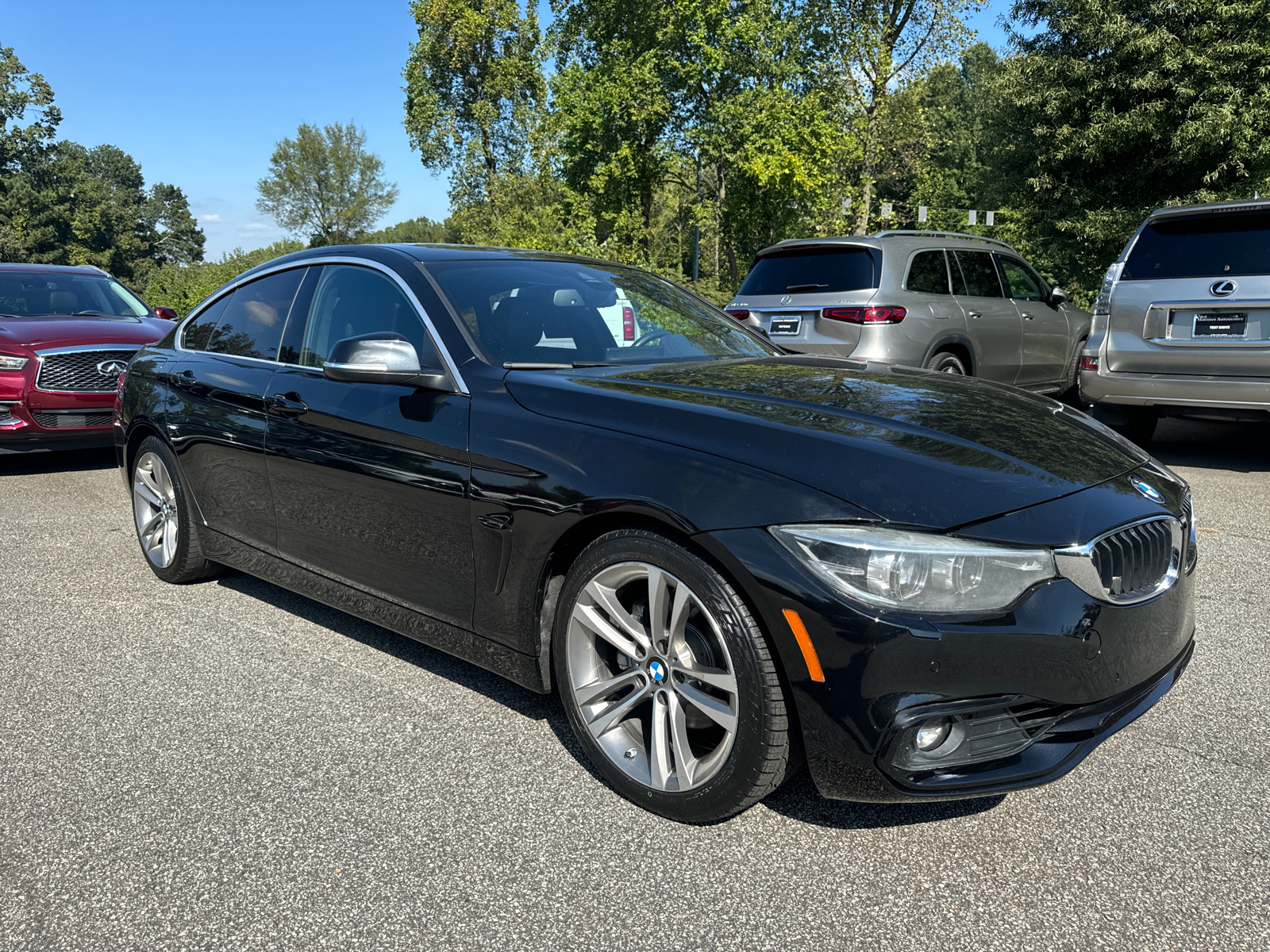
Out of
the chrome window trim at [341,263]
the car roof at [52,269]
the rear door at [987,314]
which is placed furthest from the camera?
the car roof at [52,269]

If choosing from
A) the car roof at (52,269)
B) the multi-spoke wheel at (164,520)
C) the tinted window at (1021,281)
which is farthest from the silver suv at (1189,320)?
the car roof at (52,269)

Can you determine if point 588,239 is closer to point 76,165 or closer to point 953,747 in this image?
point 953,747

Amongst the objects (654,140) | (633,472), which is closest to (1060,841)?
(633,472)

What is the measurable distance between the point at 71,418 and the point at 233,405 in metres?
4.78

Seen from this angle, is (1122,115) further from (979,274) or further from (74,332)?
(74,332)

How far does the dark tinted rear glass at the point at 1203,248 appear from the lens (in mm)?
6758

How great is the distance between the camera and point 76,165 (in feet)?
268

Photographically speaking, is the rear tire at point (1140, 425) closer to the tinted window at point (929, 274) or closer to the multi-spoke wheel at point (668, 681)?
the tinted window at point (929, 274)

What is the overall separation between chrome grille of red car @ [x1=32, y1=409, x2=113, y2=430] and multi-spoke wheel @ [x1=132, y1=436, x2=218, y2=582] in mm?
3424

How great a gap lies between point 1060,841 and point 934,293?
263 inches

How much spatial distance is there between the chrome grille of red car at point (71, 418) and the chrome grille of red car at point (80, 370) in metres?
0.19

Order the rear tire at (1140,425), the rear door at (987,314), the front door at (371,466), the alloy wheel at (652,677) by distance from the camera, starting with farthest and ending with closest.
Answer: the rear door at (987,314), the rear tire at (1140,425), the front door at (371,466), the alloy wheel at (652,677)

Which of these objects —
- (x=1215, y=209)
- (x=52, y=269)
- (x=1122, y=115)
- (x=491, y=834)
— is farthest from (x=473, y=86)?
(x=491, y=834)

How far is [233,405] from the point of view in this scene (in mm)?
4102
